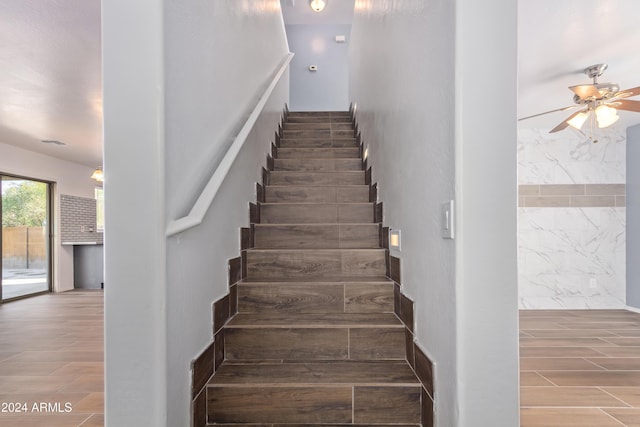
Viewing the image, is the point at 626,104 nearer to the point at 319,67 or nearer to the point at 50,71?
the point at 50,71

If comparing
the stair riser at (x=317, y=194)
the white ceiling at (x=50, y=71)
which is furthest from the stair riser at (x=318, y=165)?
the white ceiling at (x=50, y=71)

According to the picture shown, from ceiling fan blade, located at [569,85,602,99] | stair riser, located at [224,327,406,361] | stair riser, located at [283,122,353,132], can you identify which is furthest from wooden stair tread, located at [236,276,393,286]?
stair riser, located at [283,122,353,132]

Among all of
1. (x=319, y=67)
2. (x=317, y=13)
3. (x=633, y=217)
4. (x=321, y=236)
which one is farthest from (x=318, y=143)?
(x=633, y=217)

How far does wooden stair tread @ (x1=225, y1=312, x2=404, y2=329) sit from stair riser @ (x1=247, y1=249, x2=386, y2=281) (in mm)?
313

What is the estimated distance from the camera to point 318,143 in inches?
155

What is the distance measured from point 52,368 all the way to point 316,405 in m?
1.92

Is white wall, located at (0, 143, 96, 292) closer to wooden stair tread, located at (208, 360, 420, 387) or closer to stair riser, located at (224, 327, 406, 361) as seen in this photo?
stair riser, located at (224, 327, 406, 361)

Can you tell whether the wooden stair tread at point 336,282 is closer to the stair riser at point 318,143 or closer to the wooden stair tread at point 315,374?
the wooden stair tread at point 315,374

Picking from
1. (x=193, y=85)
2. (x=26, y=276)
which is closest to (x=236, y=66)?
(x=193, y=85)

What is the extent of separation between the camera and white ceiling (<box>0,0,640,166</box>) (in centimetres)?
209

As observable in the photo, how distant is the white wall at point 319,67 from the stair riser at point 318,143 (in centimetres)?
277

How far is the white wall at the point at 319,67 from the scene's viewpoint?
251 inches

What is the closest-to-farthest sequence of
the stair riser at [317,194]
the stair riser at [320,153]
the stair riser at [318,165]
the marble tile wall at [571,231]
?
the stair riser at [317,194] < the stair riser at [318,165] < the stair riser at [320,153] < the marble tile wall at [571,231]

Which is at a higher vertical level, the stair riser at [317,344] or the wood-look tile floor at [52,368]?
the stair riser at [317,344]
